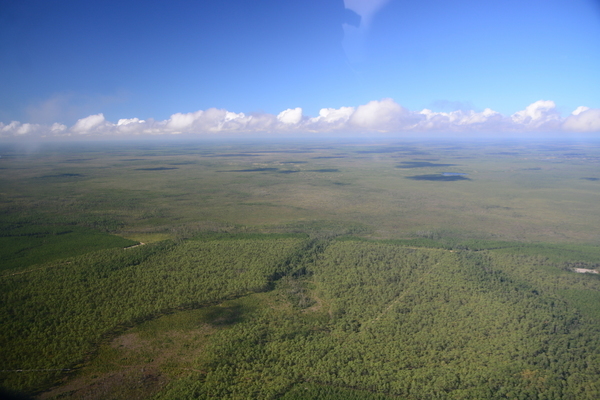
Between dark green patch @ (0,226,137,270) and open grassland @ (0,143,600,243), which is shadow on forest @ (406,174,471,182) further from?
dark green patch @ (0,226,137,270)

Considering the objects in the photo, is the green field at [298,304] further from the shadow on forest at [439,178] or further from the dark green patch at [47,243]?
the shadow on forest at [439,178]

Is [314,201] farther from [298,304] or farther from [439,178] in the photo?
[439,178]

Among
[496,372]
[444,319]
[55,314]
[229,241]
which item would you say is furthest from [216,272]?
[496,372]

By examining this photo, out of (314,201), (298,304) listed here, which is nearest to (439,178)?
(314,201)

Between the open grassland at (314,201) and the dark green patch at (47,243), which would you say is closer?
the dark green patch at (47,243)

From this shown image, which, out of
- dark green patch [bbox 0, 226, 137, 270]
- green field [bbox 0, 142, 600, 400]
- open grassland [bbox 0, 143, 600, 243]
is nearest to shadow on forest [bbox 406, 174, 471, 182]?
open grassland [bbox 0, 143, 600, 243]

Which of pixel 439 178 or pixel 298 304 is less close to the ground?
pixel 439 178

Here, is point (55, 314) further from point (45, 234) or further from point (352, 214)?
point (352, 214)

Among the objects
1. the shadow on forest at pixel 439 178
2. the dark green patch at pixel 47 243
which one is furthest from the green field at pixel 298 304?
the shadow on forest at pixel 439 178
